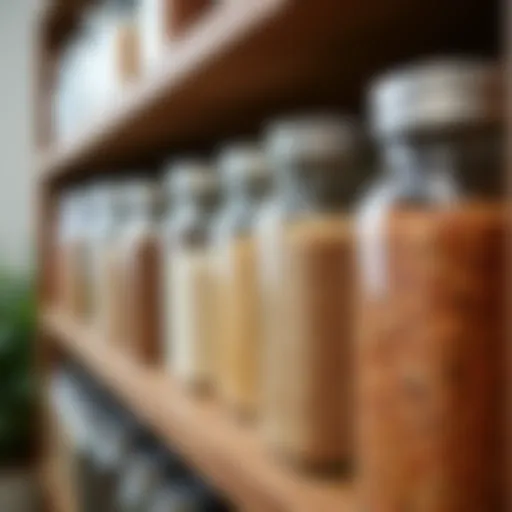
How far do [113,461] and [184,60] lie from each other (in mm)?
635

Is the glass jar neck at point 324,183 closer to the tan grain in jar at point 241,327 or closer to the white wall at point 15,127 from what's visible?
the tan grain in jar at point 241,327

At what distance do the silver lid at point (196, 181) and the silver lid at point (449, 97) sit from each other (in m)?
0.47

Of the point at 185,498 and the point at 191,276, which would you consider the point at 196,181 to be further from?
the point at 185,498

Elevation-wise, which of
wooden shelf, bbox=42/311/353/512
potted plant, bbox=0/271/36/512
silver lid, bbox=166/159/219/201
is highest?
silver lid, bbox=166/159/219/201

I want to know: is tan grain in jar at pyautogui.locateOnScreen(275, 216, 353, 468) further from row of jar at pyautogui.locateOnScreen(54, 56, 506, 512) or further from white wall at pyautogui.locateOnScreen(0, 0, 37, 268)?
white wall at pyautogui.locateOnScreen(0, 0, 37, 268)

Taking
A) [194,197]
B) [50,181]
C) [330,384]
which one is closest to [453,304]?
[330,384]

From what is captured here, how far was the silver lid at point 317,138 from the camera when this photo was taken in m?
0.58

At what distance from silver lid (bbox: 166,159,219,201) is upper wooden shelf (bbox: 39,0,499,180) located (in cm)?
5

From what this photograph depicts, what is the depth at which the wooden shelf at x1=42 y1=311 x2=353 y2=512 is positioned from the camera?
1.69ft

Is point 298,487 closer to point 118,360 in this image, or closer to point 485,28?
point 485,28

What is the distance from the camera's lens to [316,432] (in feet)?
1.78

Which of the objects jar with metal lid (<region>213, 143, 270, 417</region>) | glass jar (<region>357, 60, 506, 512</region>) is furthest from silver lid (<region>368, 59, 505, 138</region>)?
jar with metal lid (<region>213, 143, 270, 417</region>)

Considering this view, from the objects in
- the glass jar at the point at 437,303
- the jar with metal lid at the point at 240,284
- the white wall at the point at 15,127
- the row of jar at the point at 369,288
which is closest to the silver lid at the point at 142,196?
the row of jar at the point at 369,288

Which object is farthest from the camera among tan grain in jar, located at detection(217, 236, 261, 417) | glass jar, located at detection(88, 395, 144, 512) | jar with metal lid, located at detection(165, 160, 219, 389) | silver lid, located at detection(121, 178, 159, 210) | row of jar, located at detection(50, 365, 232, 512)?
glass jar, located at detection(88, 395, 144, 512)
